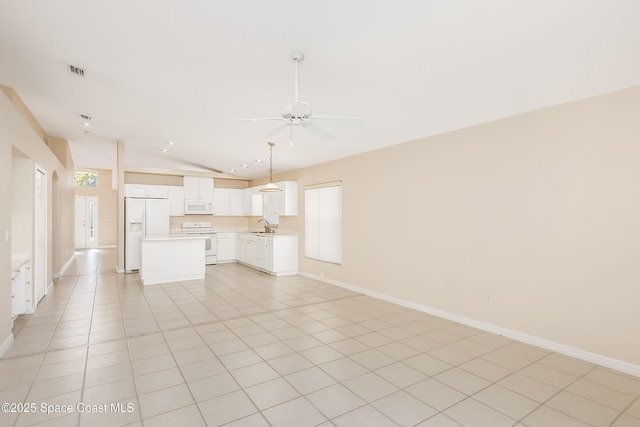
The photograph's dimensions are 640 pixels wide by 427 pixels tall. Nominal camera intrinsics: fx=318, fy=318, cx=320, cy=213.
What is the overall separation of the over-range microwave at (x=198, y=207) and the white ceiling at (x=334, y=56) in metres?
4.07

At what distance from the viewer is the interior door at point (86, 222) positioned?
39.2 ft

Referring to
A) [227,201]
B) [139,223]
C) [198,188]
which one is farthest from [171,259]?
[227,201]

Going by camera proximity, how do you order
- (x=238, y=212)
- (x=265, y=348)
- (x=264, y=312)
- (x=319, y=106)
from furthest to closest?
1. (x=238, y=212)
2. (x=264, y=312)
3. (x=319, y=106)
4. (x=265, y=348)

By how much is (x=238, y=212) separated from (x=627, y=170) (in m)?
8.52

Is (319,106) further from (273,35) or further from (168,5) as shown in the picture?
(168,5)

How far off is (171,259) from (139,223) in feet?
5.72

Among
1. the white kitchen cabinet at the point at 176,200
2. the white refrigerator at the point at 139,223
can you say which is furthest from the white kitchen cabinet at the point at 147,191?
the white refrigerator at the point at 139,223

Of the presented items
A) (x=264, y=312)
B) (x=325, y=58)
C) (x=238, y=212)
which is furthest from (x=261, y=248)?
(x=325, y=58)

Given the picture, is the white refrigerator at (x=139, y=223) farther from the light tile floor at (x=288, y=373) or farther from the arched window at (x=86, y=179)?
the arched window at (x=86, y=179)

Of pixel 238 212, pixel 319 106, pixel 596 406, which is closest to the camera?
pixel 596 406

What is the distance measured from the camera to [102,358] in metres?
3.05

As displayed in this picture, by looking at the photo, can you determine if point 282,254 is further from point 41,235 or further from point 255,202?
point 41,235

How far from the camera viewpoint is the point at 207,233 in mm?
8719

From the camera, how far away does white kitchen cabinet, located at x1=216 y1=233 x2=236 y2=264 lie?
884 cm
